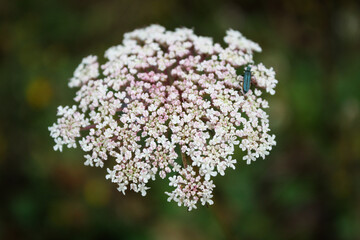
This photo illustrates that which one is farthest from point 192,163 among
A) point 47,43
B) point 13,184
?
point 47,43

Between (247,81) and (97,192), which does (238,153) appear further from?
(247,81)

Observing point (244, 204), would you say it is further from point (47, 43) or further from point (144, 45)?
point (47, 43)

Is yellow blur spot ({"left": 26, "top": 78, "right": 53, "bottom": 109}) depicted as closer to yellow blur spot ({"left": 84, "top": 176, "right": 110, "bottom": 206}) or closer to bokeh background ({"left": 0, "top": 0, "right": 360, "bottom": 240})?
bokeh background ({"left": 0, "top": 0, "right": 360, "bottom": 240})

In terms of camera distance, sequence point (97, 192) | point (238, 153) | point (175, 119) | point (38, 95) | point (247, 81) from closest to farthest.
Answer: point (175, 119)
point (247, 81)
point (238, 153)
point (97, 192)
point (38, 95)

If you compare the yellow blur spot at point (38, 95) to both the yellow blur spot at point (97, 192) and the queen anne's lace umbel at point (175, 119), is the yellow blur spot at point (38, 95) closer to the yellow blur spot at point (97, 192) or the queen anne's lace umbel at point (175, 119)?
the yellow blur spot at point (97, 192)

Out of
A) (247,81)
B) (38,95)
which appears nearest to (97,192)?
(38,95)

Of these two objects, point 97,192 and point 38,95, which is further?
point 38,95

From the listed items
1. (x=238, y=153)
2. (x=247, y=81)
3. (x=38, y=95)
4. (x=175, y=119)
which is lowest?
(x=175, y=119)
